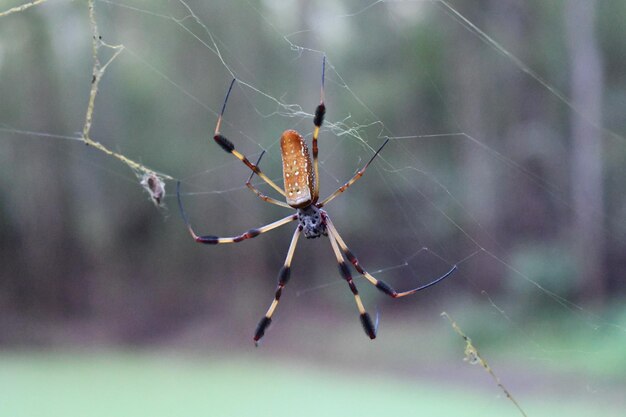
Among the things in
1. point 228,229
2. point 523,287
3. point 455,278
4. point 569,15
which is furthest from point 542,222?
point 228,229

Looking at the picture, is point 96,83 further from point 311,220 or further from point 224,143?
point 311,220

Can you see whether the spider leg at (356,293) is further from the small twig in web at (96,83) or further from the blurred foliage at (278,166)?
the blurred foliage at (278,166)

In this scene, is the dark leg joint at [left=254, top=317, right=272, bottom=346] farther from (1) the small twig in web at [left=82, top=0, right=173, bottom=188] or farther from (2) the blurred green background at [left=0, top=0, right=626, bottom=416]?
(2) the blurred green background at [left=0, top=0, right=626, bottom=416]

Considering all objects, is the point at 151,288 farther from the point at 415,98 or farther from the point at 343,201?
the point at 415,98

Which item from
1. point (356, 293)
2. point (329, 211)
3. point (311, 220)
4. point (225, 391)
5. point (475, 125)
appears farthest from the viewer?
point (329, 211)

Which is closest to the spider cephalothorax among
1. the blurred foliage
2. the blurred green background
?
the blurred green background

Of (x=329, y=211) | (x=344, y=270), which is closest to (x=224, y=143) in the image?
(x=344, y=270)
